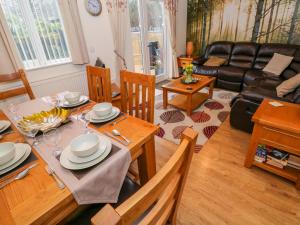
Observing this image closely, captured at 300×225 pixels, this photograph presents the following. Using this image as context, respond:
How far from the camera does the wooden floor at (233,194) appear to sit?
4.26 feet

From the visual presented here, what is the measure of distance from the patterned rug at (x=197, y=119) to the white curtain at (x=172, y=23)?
5.49 feet

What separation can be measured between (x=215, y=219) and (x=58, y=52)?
2.91 m

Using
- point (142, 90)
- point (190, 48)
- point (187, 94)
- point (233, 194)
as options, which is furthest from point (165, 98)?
point (190, 48)

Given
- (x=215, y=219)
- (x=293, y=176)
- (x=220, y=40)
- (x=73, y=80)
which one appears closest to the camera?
(x=215, y=219)

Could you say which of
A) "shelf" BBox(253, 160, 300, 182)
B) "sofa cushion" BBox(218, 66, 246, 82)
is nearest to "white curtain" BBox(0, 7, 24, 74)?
"shelf" BBox(253, 160, 300, 182)

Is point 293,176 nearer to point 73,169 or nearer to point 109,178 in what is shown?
point 109,178

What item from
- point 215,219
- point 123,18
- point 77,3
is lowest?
point 215,219

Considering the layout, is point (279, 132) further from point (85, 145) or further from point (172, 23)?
point (172, 23)

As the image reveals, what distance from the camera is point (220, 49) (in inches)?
159

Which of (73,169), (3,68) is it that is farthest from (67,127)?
(3,68)

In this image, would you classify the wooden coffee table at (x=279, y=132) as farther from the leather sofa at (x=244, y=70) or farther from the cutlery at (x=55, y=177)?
the cutlery at (x=55, y=177)

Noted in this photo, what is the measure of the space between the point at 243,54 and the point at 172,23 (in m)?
1.76

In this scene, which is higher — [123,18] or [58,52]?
[123,18]

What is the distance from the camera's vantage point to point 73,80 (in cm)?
273
